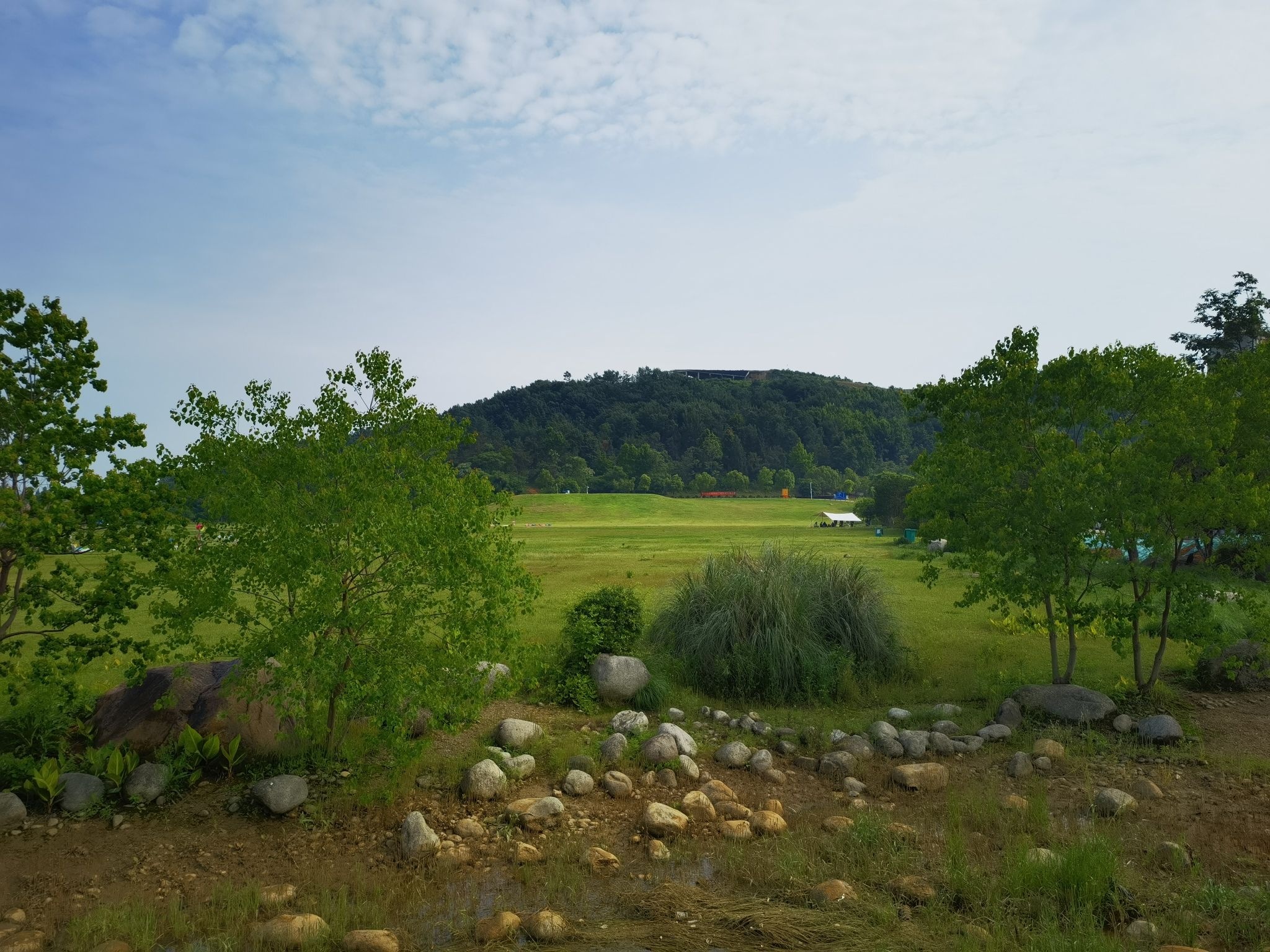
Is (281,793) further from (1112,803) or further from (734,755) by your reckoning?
(1112,803)

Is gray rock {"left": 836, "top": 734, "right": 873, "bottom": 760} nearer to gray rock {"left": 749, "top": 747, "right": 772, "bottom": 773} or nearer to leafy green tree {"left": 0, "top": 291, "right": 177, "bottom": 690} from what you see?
gray rock {"left": 749, "top": 747, "right": 772, "bottom": 773}

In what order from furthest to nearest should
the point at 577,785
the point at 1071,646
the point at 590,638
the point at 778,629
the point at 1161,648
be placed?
1. the point at 778,629
2. the point at 590,638
3. the point at 1071,646
4. the point at 1161,648
5. the point at 577,785

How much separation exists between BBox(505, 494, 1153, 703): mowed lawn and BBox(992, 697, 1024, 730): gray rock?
108cm

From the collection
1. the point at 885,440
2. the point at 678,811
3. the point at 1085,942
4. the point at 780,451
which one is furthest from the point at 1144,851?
the point at 885,440

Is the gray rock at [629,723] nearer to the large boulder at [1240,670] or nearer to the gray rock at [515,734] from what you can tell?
the gray rock at [515,734]

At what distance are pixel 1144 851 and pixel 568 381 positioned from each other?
131 metres

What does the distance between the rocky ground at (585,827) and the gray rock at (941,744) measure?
0.19 feet

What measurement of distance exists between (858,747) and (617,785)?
3.17m

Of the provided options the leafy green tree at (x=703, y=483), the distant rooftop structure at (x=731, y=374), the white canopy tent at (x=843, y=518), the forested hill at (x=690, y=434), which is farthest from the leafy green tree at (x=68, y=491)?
the distant rooftop structure at (x=731, y=374)

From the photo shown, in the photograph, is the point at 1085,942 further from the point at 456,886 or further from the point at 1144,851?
the point at 456,886

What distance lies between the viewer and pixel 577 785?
361 inches

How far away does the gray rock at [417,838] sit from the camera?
304 inches

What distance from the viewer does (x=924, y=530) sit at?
1293 cm

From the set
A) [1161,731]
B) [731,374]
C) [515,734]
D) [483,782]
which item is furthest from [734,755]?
[731,374]
